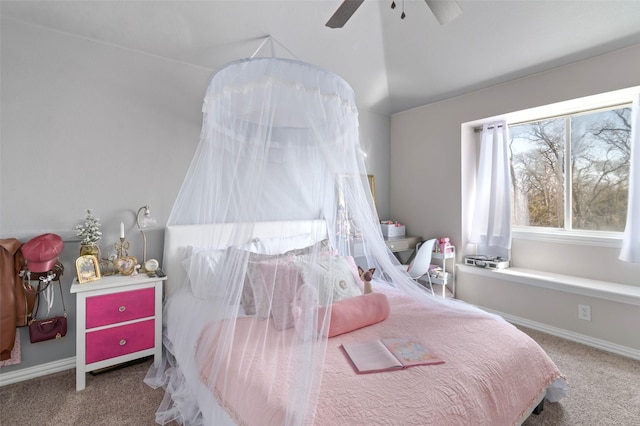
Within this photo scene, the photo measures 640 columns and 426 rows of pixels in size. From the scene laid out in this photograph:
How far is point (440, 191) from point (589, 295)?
1907 mm

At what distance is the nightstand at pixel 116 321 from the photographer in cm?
221

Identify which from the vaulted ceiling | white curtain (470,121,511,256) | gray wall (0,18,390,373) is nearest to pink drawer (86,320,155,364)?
gray wall (0,18,390,373)

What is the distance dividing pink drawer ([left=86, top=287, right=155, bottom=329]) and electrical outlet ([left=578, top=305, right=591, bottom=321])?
4020 millimetres

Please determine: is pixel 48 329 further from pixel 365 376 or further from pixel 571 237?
pixel 571 237

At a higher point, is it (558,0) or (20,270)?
(558,0)

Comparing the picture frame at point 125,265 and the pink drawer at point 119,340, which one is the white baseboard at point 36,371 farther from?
the picture frame at point 125,265

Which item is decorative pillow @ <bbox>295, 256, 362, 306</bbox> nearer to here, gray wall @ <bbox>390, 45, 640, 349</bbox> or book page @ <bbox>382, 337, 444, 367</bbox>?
book page @ <bbox>382, 337, 444, 367</bbox>

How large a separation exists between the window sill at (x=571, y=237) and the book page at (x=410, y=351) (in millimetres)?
2735

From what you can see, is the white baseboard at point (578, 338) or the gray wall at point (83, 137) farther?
the white baseboard at point (578, 338)

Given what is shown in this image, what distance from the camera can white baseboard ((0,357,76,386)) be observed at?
2300 mm

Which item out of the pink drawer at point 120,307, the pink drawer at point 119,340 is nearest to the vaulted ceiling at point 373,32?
the pink drawer at point 120,307

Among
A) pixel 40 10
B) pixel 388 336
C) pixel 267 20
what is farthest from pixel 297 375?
pixel 40 10

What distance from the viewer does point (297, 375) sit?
1381mm

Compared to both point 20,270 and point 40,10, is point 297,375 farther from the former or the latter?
point 40,10
